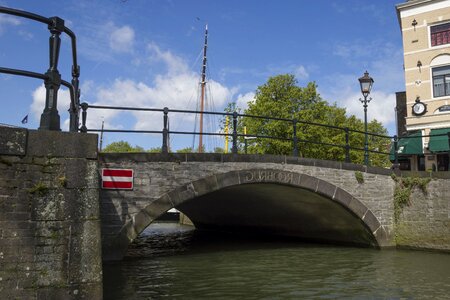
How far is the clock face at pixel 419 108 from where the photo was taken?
18172 millimetres

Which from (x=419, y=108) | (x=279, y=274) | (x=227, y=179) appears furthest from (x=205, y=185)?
(x=419, y=108)

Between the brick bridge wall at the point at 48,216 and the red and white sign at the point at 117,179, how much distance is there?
12.2ft

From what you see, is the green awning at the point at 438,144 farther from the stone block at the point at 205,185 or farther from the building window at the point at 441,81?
the stone block at the point at 205,185

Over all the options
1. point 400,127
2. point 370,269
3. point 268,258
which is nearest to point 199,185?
point 268,258

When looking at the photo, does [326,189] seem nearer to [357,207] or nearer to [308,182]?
[308,182]

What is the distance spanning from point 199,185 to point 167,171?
2.69 feet

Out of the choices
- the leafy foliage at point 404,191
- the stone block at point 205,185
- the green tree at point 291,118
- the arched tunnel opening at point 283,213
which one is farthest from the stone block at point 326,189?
the green tree at point 291,118

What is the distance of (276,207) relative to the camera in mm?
14344

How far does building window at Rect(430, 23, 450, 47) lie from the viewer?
18078mm

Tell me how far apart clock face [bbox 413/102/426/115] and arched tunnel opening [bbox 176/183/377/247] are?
7960mm

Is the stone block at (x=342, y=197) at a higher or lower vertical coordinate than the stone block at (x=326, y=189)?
lower

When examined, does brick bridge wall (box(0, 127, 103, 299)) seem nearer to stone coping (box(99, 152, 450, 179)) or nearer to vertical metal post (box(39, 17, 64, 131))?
vertical metal post (box(39, 17, 64, 131))

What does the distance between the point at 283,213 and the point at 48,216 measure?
10.8 metres

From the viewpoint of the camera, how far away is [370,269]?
8.88 metres
